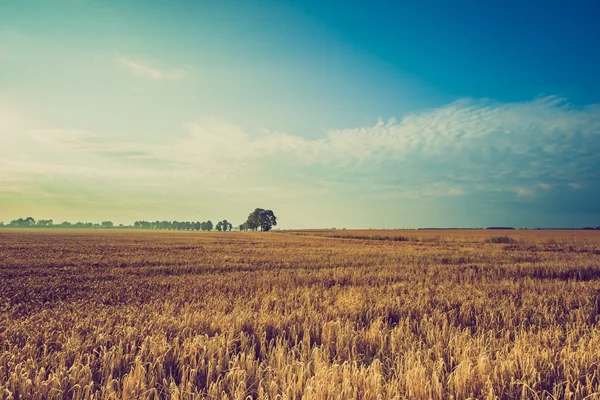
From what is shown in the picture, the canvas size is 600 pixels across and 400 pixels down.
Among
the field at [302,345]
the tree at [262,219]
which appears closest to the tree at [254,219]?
the tree at [262,219]

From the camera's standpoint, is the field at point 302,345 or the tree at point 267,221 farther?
the tree at point 267,221

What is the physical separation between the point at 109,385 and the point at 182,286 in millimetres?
7852

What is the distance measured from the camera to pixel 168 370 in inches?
159

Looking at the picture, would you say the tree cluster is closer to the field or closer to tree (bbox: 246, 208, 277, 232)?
tree (bbox: 246, 208, 277, 232)

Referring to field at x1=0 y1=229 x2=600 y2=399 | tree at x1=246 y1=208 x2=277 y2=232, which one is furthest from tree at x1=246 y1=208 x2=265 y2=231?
field at x1=0 y1=229 x2=600 y2=399

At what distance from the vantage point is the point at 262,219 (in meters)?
147

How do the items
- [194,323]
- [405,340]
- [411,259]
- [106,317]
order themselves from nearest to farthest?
[405,340], [194,323], [106,317], [411,259]

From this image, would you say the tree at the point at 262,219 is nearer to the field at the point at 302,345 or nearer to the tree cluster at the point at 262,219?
the tree cluster at the point at 262,219

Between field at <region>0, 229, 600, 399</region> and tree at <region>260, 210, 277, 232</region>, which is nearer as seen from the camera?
field at <region>0, 229, 600, 399</region>

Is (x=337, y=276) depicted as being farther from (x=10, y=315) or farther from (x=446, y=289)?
(x=10, y=315)

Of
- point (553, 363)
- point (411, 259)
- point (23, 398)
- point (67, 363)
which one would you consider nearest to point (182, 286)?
point (67, 363)

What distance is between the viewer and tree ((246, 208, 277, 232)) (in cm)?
14650

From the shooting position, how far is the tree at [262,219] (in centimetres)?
14650

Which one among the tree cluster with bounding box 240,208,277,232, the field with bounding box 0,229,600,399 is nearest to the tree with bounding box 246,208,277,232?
the tree cluster with bounding box 240,208,277,232
